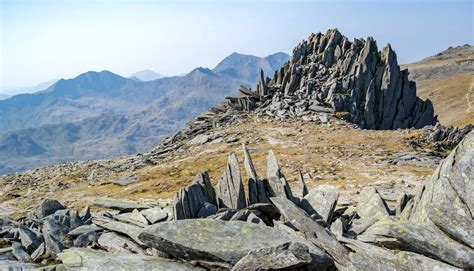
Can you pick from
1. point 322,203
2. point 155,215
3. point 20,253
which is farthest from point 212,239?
point 20,253

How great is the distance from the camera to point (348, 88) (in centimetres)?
7281

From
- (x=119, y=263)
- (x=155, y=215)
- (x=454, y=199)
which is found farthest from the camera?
(x=155, y=215)

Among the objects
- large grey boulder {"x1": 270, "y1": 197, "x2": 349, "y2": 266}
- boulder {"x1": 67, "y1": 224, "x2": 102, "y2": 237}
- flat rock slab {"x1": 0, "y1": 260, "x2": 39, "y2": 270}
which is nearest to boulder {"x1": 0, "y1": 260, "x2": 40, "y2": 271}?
flat rock slab {"x1": 0, "y1": 260, "x2": 39, "y2": 270}

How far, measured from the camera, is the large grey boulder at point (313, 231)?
15339 millimetres

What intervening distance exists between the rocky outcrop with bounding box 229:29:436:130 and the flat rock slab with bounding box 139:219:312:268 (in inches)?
2037

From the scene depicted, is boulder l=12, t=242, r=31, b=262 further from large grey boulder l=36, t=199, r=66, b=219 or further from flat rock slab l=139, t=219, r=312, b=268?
flat rock slab l=139, t=219, r=312, b=268

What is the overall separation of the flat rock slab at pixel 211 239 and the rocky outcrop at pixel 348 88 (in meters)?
51.8

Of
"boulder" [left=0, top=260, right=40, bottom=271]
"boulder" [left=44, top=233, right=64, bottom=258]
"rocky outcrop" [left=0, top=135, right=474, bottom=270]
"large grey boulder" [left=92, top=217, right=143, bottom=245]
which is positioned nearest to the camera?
"rocky outcrop" [left=0, top=135, right=474, bottom=270]

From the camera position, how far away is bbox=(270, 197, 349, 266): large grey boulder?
50.3 feet

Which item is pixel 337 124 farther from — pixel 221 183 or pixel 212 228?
pixel 212 228

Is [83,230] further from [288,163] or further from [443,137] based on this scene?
[443,137]

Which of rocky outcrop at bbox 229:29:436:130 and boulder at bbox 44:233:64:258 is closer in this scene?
boulder at bbox 44:233:64:258

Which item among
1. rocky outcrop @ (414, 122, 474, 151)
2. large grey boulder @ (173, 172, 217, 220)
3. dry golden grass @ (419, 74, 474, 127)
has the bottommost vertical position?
dry golden grass @ (419, 74, 474, 127)

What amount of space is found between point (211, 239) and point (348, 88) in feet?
207
